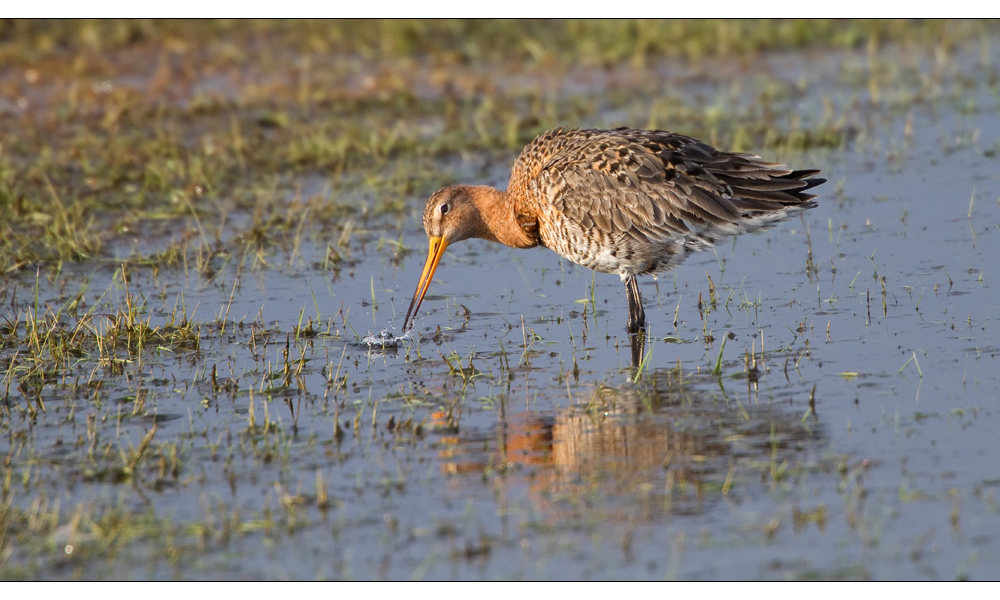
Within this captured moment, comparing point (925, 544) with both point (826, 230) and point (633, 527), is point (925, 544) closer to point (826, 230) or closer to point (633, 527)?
point (633, 527)

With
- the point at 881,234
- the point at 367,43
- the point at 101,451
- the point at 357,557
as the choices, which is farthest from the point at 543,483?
the point at 367,43

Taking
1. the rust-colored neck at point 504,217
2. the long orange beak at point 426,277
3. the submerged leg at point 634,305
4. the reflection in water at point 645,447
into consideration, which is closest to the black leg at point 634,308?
the submerged leg at point 634,305

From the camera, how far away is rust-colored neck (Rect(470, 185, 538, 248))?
318 inches

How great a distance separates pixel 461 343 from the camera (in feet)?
25.0

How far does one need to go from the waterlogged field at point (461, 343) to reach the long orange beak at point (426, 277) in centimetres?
8

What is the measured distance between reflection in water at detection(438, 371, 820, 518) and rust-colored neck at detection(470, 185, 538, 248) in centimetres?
175

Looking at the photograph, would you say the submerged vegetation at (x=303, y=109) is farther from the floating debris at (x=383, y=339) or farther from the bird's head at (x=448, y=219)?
the floating debris at (x=383, y=339)

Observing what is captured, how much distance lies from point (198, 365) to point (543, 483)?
269cm

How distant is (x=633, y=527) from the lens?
4961mm

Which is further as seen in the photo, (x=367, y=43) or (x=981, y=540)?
(x=367, y=43)

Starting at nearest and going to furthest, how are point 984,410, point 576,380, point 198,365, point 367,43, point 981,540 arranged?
point 981,540 < point 984,410 < point 576,380 < point 198,365 < point 367,43

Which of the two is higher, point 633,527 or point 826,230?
point 826,230

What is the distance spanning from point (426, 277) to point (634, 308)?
140 cm

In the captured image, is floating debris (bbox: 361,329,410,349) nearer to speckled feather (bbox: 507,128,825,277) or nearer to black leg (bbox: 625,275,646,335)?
speckled feather (bbox: 507,128,825,277)
